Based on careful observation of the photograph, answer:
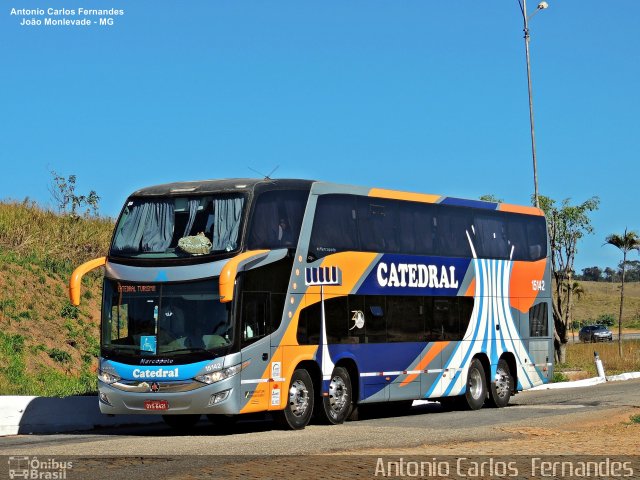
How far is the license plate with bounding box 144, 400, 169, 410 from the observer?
19.2 meters

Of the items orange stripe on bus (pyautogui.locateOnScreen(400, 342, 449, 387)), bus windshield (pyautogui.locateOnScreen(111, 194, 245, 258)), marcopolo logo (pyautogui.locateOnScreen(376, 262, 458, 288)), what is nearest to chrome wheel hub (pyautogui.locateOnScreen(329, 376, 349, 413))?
orange stripe on bus (pyautogui.locateOnScreen(400, 342, 449, 387))

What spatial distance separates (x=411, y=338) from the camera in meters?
23.7

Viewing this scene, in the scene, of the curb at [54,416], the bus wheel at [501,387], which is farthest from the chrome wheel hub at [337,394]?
the bus wheel at [501,387]

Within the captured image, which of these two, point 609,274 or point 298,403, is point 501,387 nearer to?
point 298,403

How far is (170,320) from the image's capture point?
766 inches

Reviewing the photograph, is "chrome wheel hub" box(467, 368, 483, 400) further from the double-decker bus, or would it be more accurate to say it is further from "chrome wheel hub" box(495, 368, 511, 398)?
"chrome wheel hub" box(495, 368, 511, 398)

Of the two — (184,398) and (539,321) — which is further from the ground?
(539,321)

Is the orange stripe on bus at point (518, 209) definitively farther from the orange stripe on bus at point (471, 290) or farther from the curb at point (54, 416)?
the curb at point (54, 416)

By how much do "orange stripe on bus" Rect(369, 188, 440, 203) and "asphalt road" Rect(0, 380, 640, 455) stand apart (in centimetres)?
432

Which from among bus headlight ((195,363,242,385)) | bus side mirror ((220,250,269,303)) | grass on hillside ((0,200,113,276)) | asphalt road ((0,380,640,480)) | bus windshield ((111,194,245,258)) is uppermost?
grass on hillside ((0,200,113,276))

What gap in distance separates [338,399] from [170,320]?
387 centimetres

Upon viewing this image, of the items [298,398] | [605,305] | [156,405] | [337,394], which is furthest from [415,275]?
[605,305]

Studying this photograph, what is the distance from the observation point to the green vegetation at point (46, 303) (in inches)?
1214

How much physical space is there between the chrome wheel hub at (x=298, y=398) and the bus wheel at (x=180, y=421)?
6.90 feet
